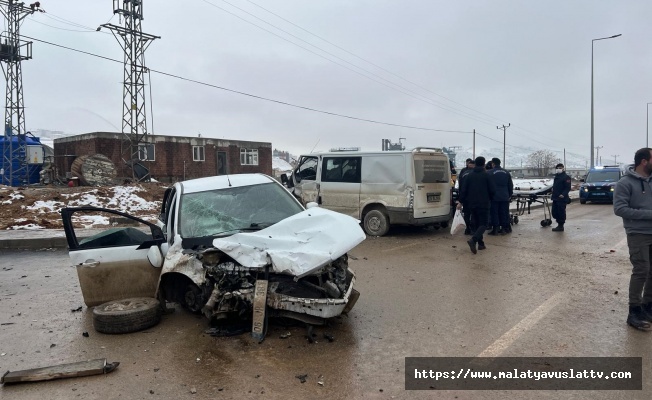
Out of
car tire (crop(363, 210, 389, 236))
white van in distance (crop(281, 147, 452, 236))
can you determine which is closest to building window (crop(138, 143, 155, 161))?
white van in distance (crop(281, 147, 452, 236))

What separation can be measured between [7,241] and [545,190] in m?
14.5

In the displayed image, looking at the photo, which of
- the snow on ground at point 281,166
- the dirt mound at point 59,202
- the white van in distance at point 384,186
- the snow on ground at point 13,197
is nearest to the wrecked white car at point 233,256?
the white van in distance at point 384,186

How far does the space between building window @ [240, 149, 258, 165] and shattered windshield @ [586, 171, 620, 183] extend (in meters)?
27.2

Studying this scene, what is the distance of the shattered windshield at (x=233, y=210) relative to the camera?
16.7ft

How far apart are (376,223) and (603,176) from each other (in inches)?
624

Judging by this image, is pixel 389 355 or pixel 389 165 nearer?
pixel 389 355

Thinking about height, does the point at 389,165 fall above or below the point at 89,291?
above

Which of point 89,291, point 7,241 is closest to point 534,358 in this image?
point 89,291

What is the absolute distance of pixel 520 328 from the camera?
180 inches

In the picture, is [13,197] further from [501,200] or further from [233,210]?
[501,200]

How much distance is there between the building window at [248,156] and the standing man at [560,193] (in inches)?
1230

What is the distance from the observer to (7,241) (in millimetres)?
10562

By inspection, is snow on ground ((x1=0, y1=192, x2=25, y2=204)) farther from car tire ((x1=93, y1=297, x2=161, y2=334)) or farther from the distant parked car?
the distant parked car

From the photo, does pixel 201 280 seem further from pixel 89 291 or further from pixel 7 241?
pixel 7 241
